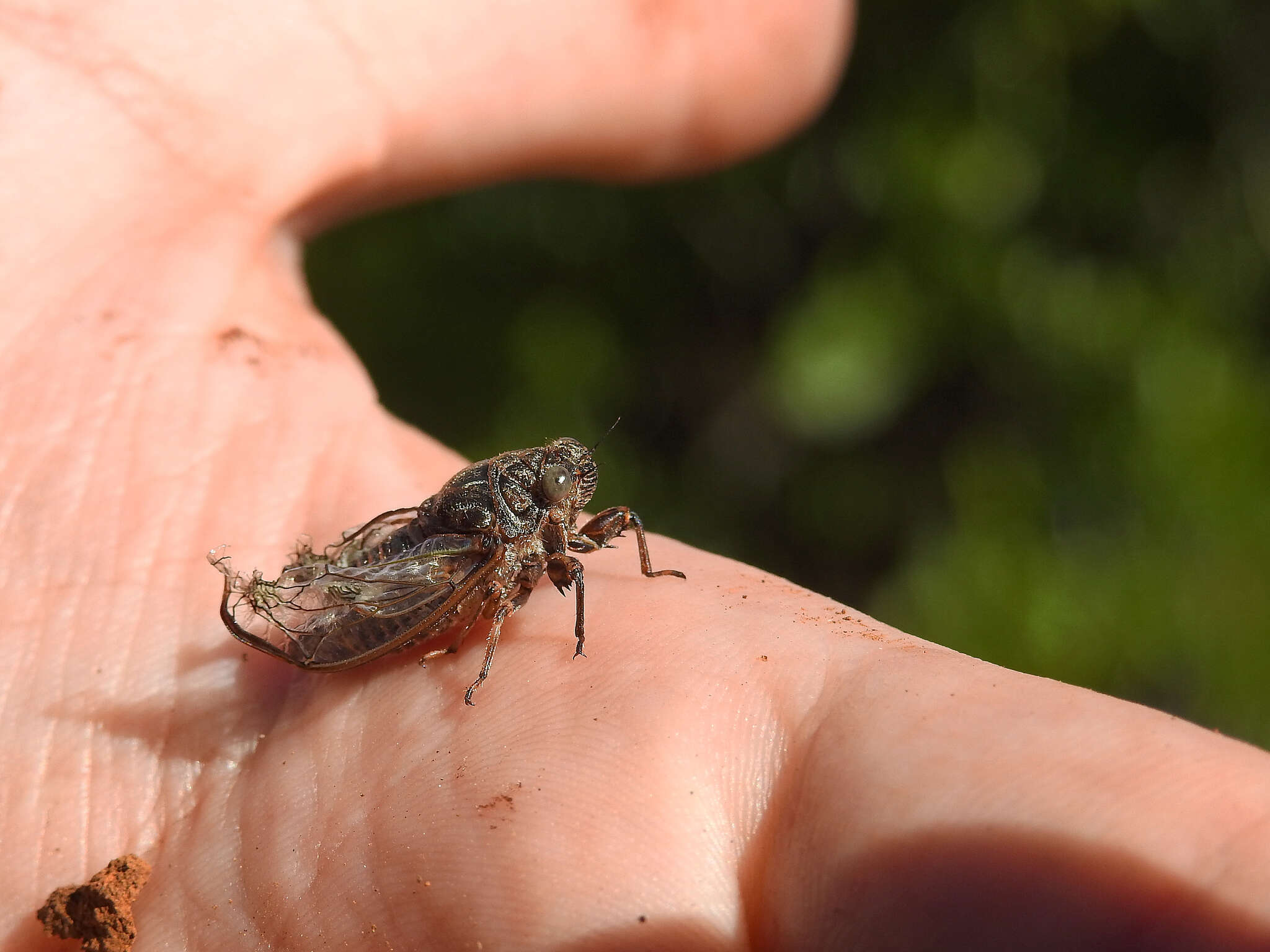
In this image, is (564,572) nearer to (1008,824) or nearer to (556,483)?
(556,483)

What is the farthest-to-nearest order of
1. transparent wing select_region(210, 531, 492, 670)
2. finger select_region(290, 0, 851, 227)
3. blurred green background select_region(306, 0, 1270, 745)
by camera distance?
blurred green background select_region(306, 0, 1270, 745), finger select_region(290, 0, 851, 227), transparent wing select_region(210, 531, 492, 670)

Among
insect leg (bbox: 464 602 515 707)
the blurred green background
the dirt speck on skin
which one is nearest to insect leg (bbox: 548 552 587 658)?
insect leg (bbox: 464 602 515 707)

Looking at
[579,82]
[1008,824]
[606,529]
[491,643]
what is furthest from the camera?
[579,82]

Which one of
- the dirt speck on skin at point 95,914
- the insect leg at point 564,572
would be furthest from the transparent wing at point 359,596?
the dirt speck on skin at point 95,914

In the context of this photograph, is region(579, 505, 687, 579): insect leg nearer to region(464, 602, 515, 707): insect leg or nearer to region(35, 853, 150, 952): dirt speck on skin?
region(464, 602, 515, 707): insect leg

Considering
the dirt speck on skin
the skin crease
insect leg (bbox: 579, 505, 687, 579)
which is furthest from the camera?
insect leg (bbox: 579, 505, 687, 579)

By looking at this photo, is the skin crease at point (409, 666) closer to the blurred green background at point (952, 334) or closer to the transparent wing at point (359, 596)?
the transparent wing at point (359, 596)

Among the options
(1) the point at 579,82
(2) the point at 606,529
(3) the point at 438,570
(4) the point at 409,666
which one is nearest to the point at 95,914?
(4) the point at 409,666

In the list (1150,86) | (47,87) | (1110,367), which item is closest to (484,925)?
(47,87)
